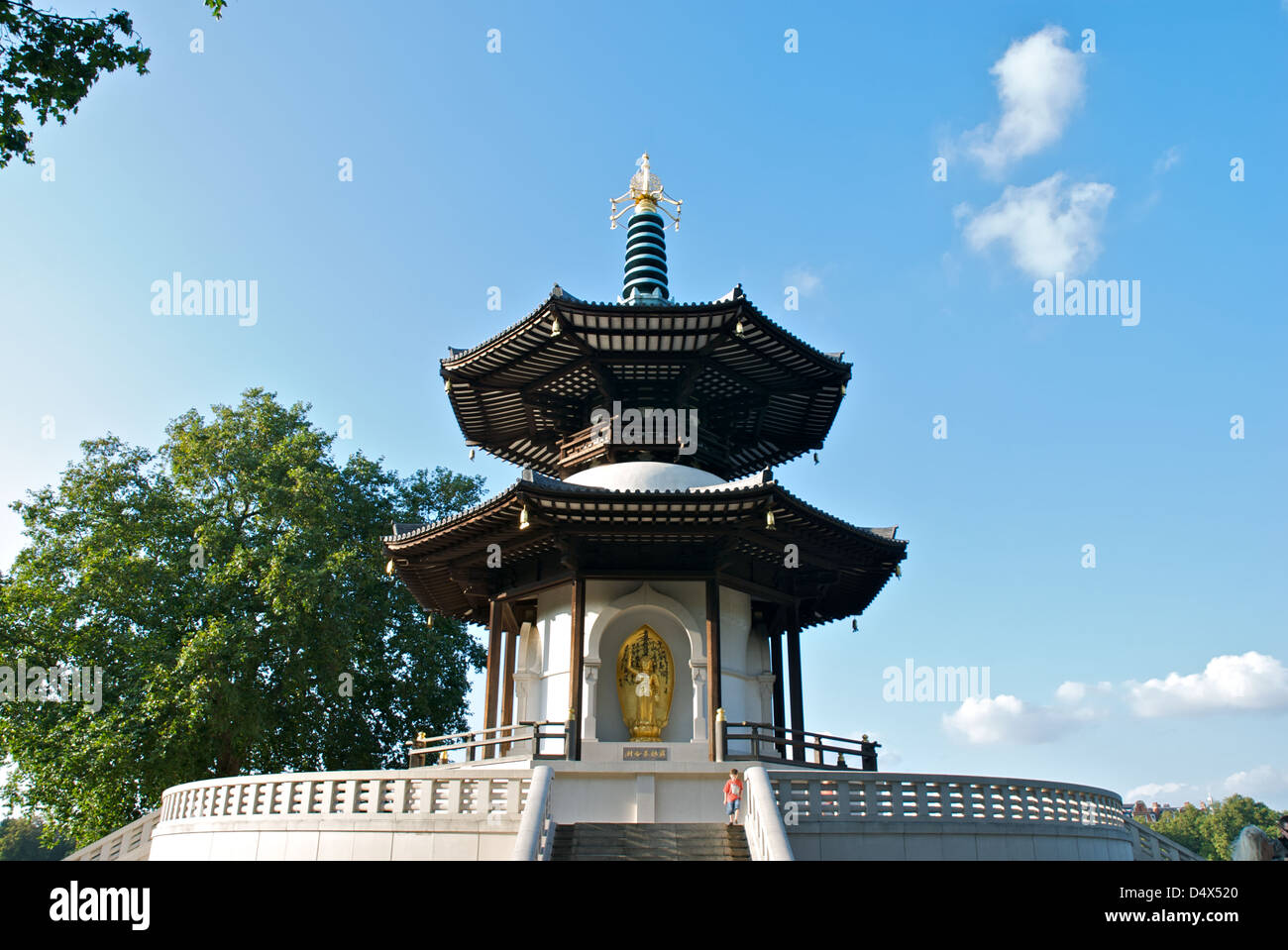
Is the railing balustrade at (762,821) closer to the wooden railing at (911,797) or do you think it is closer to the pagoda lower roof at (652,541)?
the wooden railing at (911,797)

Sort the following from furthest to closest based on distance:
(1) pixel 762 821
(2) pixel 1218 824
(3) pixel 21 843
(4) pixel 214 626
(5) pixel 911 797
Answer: (2) pixel 1218 824
(3) pixel 21 843
(4) pixel 214 626
(5) pixel 911 797
(1) pixel 762 821

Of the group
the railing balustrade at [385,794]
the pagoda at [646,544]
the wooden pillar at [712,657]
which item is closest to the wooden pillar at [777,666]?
the pagoda at [646,544]

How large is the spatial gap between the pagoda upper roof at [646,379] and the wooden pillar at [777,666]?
366 centimetres

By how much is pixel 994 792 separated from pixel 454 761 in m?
9.96

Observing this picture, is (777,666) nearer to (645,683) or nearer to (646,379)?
(645,683)

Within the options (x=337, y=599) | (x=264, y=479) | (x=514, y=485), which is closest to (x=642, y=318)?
(x=514, y=485)

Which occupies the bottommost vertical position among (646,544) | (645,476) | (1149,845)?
(1149,845)

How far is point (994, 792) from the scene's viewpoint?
50.1 feet

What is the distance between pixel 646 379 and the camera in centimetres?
2127

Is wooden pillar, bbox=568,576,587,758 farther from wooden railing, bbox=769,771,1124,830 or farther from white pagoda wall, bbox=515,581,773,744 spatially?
wooden railing, bbox=769,771,1124,830

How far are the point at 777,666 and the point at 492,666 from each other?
20.6 feet

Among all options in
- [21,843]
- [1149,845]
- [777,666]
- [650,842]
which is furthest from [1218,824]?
[21,843]

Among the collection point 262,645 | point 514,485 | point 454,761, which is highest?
point 514,485
